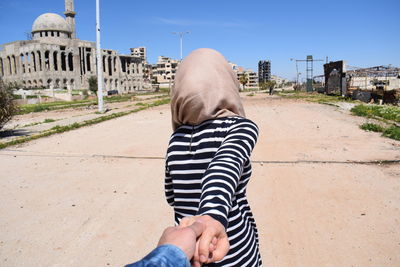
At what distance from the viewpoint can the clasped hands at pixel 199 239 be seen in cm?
86

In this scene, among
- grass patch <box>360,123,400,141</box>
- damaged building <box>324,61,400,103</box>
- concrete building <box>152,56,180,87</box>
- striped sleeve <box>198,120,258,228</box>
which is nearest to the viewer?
striped sleeve <box>198,120,258,228</box>

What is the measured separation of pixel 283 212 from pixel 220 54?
323cm

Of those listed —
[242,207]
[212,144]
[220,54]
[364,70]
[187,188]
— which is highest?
[364,70]

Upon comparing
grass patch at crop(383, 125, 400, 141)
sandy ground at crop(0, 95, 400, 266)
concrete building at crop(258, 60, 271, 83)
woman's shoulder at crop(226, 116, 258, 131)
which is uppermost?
concrete building at crop(258, 60, 271, 83)

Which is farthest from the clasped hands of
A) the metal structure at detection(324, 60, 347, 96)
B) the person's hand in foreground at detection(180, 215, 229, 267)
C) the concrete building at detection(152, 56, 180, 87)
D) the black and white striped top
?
the concrete building at detection(152, 56, 180, 87)

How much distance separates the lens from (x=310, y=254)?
10.8 ft

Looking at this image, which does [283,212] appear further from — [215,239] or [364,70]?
[364,70]

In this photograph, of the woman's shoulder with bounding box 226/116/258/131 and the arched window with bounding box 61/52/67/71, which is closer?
the woman's shoulder with bounding box 226/116/258/131

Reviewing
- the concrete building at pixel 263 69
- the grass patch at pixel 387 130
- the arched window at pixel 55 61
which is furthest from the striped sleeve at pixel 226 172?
the concrete building at pixel 263 69

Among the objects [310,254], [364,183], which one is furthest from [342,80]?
[310,254]

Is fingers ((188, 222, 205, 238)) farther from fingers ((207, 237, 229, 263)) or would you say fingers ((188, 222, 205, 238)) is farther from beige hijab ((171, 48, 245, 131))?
beige hijab ((171, 48, 245, 131))

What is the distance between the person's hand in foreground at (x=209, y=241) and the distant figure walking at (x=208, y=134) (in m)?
0.40

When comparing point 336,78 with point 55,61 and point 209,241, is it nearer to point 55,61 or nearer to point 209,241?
point 209,241

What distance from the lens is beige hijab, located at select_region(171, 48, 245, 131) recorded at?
4.80ft
